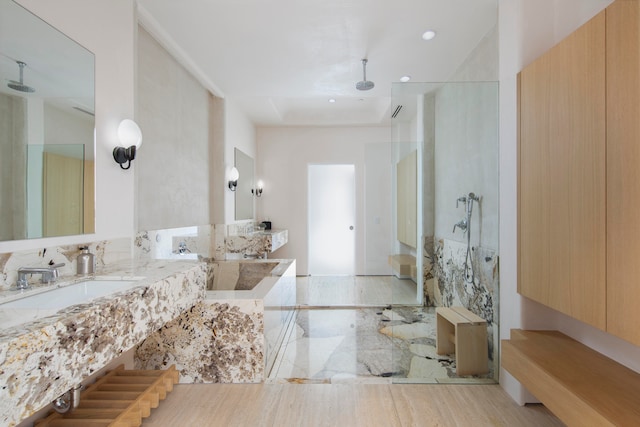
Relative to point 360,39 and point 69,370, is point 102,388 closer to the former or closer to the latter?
point 69,370

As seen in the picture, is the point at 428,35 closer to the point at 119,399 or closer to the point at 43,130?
the point at 43,130

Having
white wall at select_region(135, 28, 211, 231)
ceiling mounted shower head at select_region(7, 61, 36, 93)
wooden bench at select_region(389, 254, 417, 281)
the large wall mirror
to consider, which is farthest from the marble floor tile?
ceiling mounted shower head at select_region(7, 61, 36, 93)

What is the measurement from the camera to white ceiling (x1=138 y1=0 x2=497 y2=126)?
2115 mm

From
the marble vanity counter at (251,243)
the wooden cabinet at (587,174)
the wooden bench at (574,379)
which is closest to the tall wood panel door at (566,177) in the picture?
the wooden cabinet at (587,174)

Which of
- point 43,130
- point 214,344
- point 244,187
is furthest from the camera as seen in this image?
point 244,187

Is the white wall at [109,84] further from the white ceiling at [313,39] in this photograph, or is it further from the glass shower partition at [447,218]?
the glass shower partition at [447,218]

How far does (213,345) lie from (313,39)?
241 centimetres

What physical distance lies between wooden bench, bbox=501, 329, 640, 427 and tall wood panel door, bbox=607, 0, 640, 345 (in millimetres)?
244

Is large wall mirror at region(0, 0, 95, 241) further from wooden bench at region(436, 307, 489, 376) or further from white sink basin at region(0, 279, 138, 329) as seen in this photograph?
wooden bench at region(436, 307, 489, 376)

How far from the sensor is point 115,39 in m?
1.96

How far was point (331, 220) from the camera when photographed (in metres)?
5.48

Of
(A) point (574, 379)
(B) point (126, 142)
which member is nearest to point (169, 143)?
(B) point (126, 142)

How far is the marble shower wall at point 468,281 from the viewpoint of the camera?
83.3 inches

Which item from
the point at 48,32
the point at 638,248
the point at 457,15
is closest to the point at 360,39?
the point at 457,15
